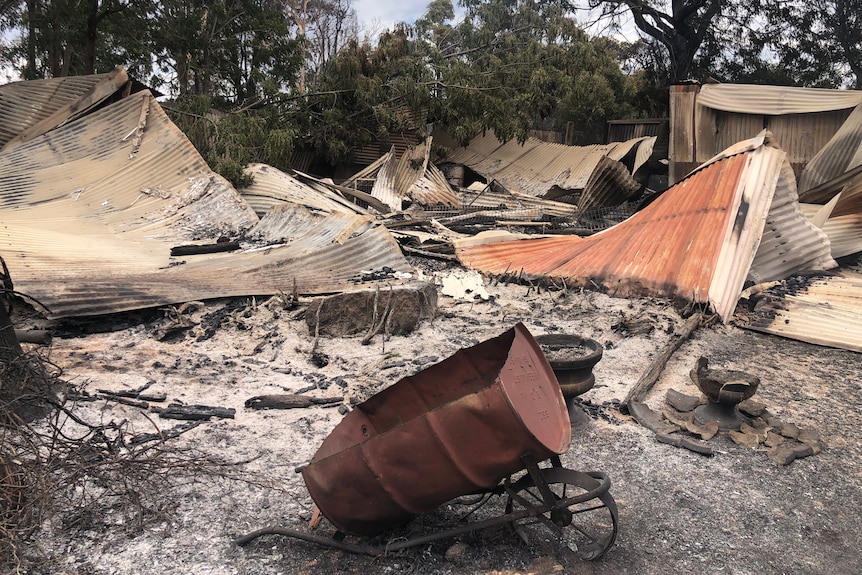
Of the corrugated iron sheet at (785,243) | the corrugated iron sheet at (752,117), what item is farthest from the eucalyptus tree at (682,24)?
the corrugated iron sheet at (785,243)

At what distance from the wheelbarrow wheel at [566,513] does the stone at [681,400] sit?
4.55 feet

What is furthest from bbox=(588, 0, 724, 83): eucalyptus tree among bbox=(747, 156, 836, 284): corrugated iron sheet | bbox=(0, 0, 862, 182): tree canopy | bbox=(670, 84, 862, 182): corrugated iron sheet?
bbox=(747, 156, 836, 284): corrugated iron sheet

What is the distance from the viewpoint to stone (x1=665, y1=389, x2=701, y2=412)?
12.7ft

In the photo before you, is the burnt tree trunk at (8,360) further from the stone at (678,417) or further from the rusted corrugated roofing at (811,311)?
the rusted corrugated roofing at (811,311)

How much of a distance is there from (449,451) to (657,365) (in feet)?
9.51

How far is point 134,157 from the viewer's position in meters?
8.48

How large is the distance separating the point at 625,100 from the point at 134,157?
15.3 meters

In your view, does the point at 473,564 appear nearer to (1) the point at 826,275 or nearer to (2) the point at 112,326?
(2) the point at 112,326

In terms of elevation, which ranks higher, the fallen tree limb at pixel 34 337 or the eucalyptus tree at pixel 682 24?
the eucalyptus tree at pixel 682 24

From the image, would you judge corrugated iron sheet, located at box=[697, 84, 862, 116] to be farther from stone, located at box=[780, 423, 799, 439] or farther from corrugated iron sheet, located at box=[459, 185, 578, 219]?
stone, located at box=[780, 423, 799, 439]

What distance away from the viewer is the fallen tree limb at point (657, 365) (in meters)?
4.03

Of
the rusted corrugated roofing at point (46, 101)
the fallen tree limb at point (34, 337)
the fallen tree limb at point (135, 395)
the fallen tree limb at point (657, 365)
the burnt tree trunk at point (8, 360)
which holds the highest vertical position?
the rusted corrugated roofing at point (46, 101)

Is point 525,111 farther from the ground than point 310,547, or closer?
farther from the ground

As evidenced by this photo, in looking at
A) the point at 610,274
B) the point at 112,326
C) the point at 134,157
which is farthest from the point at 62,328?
the point at 610,274
